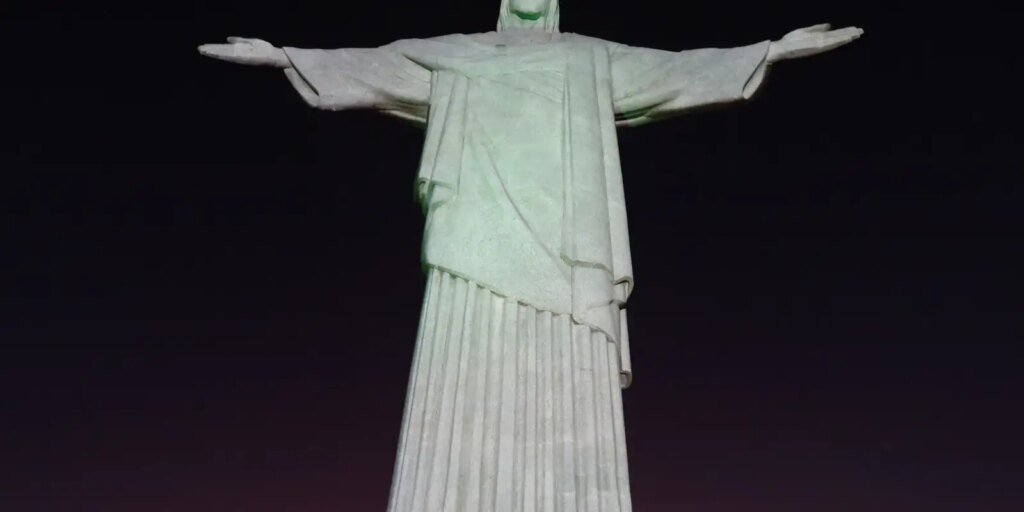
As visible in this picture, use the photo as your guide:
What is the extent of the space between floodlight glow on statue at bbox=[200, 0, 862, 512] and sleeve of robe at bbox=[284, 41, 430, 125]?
0.04 feet

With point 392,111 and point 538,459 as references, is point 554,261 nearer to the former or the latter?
point 538,459

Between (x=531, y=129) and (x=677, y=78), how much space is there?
141 cm

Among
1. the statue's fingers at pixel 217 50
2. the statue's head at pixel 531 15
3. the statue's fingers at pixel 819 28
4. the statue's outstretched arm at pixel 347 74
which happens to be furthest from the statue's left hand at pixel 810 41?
the statue's fingers at pixel 217 50

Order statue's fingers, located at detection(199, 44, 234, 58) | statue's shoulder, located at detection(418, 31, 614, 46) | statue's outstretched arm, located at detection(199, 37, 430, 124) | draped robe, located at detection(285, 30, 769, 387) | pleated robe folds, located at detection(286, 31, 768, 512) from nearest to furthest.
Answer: pleated robe folds, located at detection(286, 31, 768, 512)
draped robe, located at detection(285, 30, 769, 387)
statue's fingers, located at detection(199, 44, 234, 58)
statue's outstretched arm, located at detection(199, 37, 430, 124)
statue's shoulder, located at detection(418, 31, 614, 46)

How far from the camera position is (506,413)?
8055 mm

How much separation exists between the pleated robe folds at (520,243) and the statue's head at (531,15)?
18 cm

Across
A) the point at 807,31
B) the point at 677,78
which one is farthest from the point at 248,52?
the point at 807,31

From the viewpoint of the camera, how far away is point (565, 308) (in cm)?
843

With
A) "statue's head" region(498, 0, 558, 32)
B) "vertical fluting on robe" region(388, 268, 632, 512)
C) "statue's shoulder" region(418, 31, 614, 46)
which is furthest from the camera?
"statue's head" region(498, 0, 558, 32)

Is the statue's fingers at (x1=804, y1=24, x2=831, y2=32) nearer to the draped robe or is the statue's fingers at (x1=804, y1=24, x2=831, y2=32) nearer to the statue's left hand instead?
the statue's left hand

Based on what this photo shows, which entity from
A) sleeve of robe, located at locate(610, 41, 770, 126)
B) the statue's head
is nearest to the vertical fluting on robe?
sleeve of robe, located at locate(610, 41, 770, 126)

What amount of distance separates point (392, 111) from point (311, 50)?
873mm

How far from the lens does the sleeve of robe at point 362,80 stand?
9656 millimetres

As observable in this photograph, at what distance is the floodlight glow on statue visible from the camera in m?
7.86
